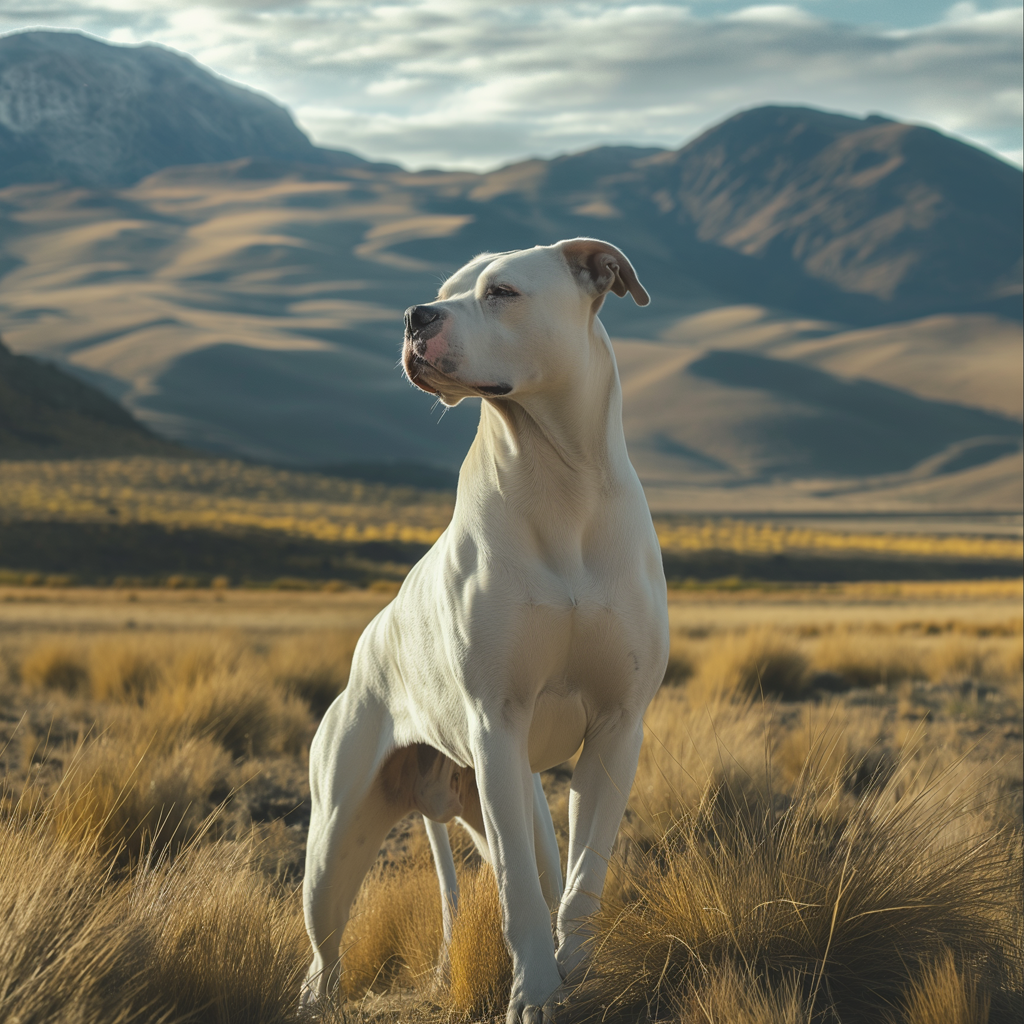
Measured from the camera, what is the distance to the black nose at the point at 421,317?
10.8ft

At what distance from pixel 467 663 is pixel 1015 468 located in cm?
16414

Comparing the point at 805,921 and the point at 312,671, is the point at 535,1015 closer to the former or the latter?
the point at 805,921

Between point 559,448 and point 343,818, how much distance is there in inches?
65.6

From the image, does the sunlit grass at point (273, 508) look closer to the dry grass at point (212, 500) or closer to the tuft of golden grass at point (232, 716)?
the dry grass at point (212, 500)

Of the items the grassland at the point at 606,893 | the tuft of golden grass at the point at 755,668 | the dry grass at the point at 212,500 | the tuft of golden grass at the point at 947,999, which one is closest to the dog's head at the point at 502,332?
the grassland at the point at 606,893

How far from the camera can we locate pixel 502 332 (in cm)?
334

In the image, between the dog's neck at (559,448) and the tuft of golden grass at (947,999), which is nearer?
the tuft of golden grass at (947,999)

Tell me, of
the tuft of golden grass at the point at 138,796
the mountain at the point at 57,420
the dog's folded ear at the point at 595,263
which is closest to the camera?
Answer: the dog's folded ear at the point at 595,263

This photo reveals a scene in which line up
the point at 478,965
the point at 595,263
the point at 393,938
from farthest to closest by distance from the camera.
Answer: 1. the point at 393,938
2. the point at 478,965
3. the point at 595,263

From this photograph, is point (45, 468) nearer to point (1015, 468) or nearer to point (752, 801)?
point (752, 801)

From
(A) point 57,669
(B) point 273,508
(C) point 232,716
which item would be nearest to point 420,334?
(C) point 232,716

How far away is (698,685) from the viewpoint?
1159 cm

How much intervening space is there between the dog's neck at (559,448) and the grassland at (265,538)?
100ft

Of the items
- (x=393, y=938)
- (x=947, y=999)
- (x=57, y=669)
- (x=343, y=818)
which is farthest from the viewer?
(x=57, y=669)
